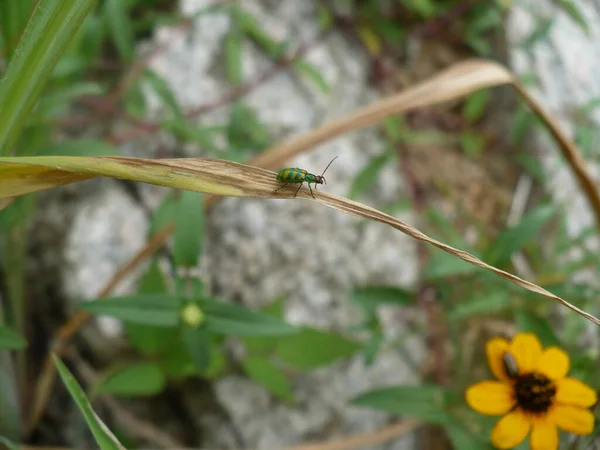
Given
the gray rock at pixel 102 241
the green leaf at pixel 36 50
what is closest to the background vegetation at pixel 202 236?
the green leaf at pixel 36 50

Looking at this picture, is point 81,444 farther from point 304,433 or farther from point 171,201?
point 171,201

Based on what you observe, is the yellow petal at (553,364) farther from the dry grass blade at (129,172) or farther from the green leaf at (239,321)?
the dry grass blade at (129,172)

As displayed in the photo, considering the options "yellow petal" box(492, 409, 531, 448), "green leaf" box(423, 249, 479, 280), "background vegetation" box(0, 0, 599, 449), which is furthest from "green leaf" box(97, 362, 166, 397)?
"yellow petal" box(492, 409, 531, 448)

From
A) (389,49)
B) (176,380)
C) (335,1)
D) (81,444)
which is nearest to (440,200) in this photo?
(389,49)

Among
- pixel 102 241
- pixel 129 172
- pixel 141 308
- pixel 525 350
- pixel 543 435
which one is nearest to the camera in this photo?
pixel 129 172

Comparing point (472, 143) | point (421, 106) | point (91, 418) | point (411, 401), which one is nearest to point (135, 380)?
point (91, 418)

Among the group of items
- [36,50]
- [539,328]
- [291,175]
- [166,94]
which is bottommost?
[539,328]

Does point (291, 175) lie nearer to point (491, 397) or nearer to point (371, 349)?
point (491, 397)
